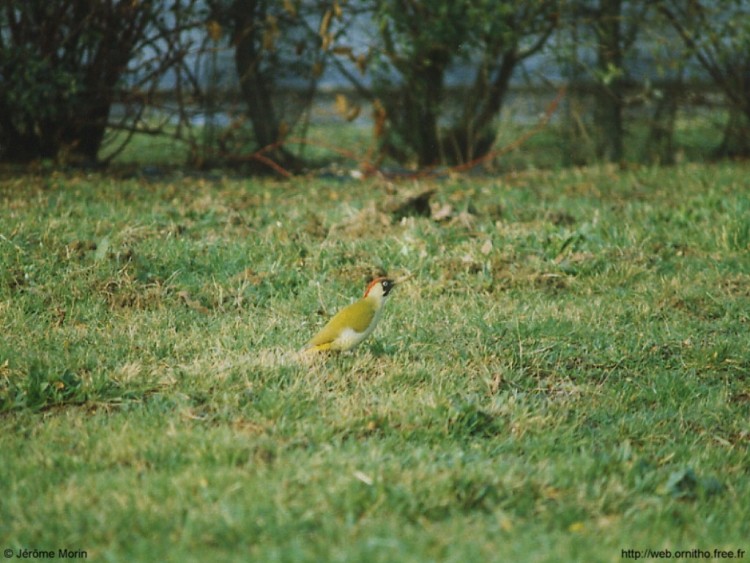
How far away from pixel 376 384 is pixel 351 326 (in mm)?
306

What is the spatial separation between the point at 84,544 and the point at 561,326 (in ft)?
10.1

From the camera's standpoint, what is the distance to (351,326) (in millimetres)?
4512

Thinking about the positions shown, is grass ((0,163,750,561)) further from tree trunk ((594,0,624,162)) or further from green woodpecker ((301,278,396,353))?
tree trunk ((594,0,624,162))

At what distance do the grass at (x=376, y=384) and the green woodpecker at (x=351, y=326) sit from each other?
0.11 metres

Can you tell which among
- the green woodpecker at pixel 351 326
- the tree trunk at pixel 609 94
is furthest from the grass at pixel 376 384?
the tree trunk at pixel 609 94

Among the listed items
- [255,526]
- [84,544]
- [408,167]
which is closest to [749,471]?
[255,526]

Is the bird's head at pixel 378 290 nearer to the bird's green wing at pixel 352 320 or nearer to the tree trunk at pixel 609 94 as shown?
the bird's green wing at pixel 352 320

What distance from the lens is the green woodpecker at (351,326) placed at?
452cm

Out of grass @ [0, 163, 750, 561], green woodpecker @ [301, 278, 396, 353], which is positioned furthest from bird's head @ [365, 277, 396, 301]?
grass @ [0, 163, 750, 561]

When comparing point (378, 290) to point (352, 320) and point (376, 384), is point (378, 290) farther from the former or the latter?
point (376, 384)

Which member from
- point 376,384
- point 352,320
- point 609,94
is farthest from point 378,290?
point 609,94

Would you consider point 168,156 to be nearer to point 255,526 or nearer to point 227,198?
point 227,198

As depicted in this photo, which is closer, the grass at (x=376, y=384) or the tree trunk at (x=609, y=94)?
the grass at (x=376, y=384)

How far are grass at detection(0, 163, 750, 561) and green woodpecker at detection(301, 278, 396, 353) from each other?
0.35 feet
